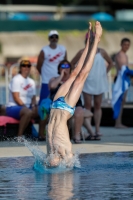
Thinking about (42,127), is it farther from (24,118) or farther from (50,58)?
(50,58)

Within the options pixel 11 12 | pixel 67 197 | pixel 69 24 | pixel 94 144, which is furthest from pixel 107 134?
pixel 11 12

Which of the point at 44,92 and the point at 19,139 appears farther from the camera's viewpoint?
the point at 44,92

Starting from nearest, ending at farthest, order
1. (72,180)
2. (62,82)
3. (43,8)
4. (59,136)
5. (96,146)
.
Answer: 1. (72,180)
2. (59,136)
3. (96,146)
4. (62,82)
5. (43,8)

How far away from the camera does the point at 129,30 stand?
137 feet

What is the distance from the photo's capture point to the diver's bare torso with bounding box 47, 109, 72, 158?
857 centimetres

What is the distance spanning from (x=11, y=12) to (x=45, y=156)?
4249 centimetres

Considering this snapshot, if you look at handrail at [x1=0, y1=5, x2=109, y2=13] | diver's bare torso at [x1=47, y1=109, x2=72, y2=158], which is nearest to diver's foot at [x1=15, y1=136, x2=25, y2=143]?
diver's bare torso at [x1=47, y1=109, x2=72, y2=158]

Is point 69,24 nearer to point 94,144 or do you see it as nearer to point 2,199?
point 94,144

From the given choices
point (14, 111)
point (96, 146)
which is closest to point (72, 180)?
point (96, 146)

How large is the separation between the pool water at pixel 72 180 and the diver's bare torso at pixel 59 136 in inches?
9.6

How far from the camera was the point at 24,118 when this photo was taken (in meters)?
12.3

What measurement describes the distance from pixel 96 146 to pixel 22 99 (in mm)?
2053

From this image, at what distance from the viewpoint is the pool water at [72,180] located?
6.86 meters

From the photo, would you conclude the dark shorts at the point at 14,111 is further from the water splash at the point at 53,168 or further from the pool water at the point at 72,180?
the water splash at the point at 53,168
